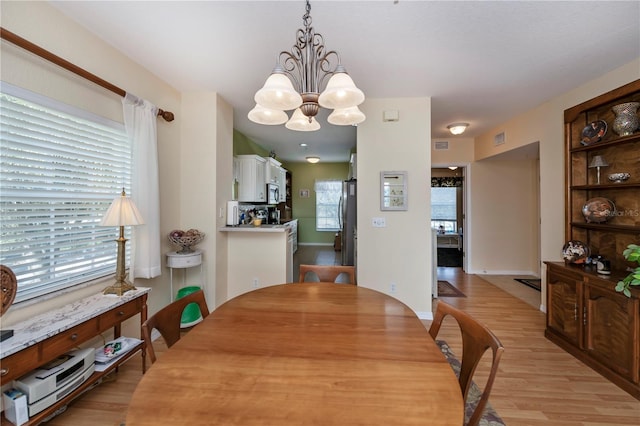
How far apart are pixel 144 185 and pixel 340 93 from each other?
192cm

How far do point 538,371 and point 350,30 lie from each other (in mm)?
2990

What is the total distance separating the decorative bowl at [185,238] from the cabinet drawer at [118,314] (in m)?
0.82

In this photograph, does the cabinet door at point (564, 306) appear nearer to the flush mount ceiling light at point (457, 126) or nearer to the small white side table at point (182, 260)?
the flush mount ceiling light at point (457, 126)

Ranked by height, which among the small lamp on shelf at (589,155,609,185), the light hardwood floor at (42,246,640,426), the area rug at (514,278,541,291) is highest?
the small lamp on shelf at (589,155,609,185)

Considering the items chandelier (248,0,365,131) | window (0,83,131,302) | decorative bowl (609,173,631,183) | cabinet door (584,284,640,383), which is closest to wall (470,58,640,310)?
decorative bowl (609,173,631,183)

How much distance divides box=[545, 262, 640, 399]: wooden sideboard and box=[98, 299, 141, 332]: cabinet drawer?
11.5ft

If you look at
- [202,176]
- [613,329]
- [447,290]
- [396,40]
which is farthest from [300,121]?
[447,290]

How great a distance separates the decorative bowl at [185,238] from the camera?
105 inches

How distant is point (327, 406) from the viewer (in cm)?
72

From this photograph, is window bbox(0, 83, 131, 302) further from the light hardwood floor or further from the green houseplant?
the green houseplant

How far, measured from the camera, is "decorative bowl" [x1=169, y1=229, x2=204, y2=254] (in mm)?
2679

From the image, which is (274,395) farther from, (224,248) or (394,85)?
(394,85)

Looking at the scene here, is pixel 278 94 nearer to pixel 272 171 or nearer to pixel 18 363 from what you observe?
pixel 18 363

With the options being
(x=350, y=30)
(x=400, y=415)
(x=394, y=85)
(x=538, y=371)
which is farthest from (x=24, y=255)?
(x=538, y=371)
